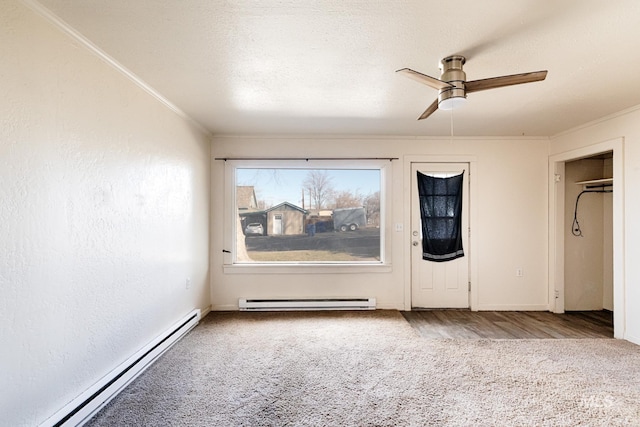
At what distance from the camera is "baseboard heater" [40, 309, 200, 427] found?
178 centimetres

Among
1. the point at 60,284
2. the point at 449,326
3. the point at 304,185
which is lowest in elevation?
the point at 449,326

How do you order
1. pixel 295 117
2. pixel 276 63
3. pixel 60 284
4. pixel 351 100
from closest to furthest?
pixel 60 284 → pixel 276 63 → pixel 351 100 → pixel 295 117

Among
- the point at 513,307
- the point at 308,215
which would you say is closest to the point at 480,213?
the point at 513,307

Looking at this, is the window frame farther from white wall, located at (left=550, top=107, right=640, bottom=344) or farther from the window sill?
white wall, located at (left=550, top=107, right=640, bottom=344)

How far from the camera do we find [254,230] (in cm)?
432

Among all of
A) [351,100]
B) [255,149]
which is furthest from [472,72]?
[255,149]

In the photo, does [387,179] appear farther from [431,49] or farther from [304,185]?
[431,49]

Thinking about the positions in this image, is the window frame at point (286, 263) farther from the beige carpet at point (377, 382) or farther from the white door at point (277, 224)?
the beige carpet at point (377, 382)

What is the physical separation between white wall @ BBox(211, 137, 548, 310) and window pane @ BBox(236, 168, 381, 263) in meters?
0.25

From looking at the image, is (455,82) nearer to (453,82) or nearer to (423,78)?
(453,82)

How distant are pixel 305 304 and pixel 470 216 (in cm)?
257

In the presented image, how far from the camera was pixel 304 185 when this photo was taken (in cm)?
435

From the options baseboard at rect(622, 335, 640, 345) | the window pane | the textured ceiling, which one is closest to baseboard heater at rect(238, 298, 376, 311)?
the window pane

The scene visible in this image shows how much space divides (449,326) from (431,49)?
3.00 meters
